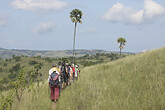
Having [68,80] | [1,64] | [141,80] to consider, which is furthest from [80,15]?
[1,64]

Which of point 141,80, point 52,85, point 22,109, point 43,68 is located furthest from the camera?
point 43,68

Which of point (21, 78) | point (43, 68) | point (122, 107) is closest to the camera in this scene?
point (122, 107)

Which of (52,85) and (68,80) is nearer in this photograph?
(52,85)

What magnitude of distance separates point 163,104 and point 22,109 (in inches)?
151

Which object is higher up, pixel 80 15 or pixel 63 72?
pixel 80 15

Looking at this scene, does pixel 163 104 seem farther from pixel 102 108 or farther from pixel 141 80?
pixel 141 80

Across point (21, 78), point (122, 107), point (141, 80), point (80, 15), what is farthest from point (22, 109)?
point (80, 15)

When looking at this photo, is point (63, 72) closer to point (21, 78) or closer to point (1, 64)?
point (21, 78)

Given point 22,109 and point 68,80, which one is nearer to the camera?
point 22,109

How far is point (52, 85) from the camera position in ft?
22.3

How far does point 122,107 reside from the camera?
3773 millimetres

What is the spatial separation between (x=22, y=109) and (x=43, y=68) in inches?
3580

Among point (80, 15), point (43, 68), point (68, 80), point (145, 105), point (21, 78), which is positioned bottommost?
point (43, 68)

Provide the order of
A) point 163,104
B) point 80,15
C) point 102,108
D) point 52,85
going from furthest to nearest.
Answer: point 80,15 < point 52,85 < point 102,108 < point 163,104
